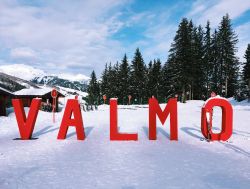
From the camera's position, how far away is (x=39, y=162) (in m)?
7.86

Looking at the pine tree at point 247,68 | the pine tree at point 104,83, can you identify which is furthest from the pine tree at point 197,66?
the pine tree at point 104,83

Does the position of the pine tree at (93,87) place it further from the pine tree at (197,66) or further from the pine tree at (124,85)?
the pine tree at (197,66)

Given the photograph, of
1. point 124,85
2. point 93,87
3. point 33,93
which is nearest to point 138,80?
point 124,85

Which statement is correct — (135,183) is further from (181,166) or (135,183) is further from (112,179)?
(181,166)

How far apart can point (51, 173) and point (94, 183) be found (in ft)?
4.38

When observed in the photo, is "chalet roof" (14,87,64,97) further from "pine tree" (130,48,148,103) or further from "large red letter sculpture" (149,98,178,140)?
"large red letter sculpture" (149,98,178,140)

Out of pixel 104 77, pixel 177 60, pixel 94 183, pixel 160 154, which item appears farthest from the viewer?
pixel 104 77

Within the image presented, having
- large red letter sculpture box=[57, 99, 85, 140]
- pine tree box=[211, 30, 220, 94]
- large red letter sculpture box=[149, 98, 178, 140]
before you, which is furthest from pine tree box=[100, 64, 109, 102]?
large red letter sculpture box=[149, 98, 178, 140]

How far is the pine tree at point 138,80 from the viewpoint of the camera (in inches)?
2354

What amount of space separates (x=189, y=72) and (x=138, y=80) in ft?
43.7

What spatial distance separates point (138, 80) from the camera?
60.0 metres

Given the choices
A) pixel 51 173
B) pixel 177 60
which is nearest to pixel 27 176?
pixel 51 173

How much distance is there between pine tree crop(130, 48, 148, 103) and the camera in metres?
59.8

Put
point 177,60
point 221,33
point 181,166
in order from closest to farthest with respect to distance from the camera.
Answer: point 181,166 → point 177,60 → point 221,33
